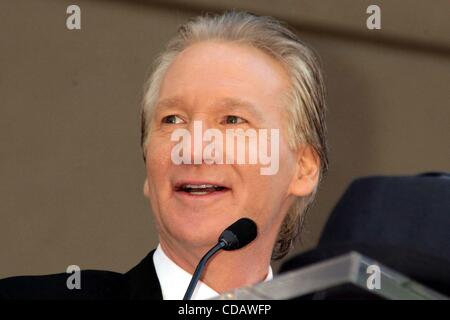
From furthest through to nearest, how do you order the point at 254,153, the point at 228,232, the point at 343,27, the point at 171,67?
1. the point at 343,27
2. the point at 171,67
3. the point at 254,153
4. the point at 228,232

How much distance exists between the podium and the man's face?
1068 mm

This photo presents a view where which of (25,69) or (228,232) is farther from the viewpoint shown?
(25,69)

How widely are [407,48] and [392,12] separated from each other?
21cm

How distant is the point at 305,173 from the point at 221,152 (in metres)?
0.32

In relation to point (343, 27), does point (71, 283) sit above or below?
below

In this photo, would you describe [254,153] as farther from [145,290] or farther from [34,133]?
[34,133]

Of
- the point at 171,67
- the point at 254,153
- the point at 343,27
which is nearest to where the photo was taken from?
the point at 254,153

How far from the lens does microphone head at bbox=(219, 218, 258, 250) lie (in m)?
1.98

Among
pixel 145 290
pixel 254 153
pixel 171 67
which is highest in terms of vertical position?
pixel 171 67

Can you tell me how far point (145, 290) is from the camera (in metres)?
2.33

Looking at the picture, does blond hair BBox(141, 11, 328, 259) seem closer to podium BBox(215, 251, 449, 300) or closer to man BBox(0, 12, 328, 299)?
man BBox(0, 12, 328, 299)

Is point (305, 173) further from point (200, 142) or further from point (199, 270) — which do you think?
point (199, 270)

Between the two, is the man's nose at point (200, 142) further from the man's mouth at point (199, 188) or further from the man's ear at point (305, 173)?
the man's ear at point (305, 173)
